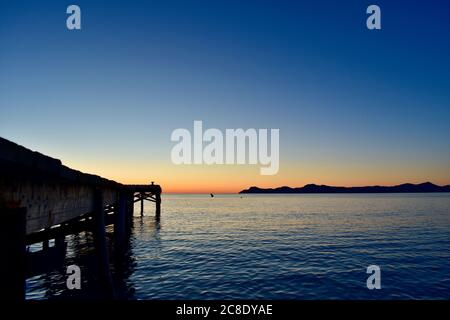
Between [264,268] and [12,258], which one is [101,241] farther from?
[264,268]

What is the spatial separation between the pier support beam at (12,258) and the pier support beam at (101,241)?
5875 millimetres

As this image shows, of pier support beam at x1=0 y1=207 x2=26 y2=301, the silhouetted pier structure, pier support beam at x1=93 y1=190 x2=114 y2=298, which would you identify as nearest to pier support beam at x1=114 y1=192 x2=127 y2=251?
pier support beam at x1=93 y1=190 x2=114 y2=298

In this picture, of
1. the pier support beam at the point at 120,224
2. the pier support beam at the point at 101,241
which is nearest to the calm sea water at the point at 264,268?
the pier support beam at the point at 120,224

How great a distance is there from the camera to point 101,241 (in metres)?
9.52

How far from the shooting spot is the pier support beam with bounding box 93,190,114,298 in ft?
30.0

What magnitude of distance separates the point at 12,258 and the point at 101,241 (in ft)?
21.8

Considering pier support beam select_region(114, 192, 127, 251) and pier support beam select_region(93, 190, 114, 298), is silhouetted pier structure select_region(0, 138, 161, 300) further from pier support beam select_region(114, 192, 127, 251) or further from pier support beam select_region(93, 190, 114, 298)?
pier support beam select_region(114, 192, 127, 251)

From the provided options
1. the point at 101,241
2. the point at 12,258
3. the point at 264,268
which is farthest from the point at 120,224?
the point at 12,258

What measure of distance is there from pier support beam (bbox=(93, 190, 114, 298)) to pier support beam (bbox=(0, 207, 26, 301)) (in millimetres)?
5875

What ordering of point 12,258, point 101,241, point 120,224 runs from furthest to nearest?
point 120,224, point 101,241, point 12,258

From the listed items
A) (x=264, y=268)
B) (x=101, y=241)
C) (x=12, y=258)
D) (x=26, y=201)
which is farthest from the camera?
(x=264, y=268)

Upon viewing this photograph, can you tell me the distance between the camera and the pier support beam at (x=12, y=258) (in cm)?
321

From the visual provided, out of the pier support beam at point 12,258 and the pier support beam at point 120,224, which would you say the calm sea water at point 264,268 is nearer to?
the pier support beam at point 120,224
